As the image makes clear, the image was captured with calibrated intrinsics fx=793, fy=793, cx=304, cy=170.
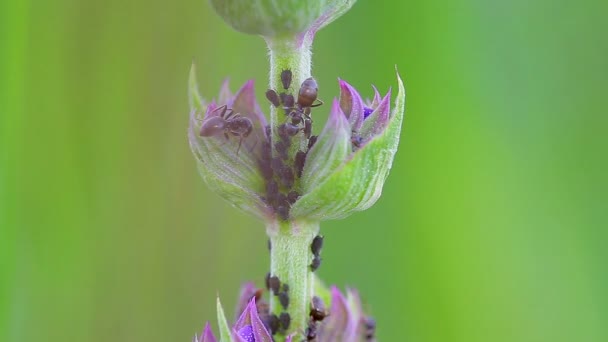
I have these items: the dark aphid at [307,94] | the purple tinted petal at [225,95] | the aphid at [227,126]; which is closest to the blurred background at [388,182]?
the purple tinted petal at [225,95]

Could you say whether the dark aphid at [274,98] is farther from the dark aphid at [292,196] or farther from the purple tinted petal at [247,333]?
the purple tinted petal at [247,333]

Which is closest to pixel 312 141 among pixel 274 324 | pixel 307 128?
pixel 307 128

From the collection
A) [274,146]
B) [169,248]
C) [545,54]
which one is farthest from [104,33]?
[545,54]

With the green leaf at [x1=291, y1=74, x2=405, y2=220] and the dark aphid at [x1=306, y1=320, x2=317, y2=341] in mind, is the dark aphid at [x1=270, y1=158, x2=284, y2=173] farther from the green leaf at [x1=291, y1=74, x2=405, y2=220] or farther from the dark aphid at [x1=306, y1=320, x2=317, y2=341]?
the dark aphid at [x1=306, y1=320, x2=317, y2=341]

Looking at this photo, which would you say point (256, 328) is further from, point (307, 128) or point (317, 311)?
point (307, 128)

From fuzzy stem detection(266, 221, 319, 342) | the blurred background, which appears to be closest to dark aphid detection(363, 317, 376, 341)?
fuzzy stem detection(266, 221, 319, 342)
